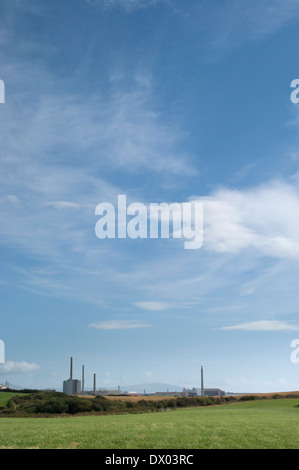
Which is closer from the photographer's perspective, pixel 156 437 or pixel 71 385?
pixel 156 437

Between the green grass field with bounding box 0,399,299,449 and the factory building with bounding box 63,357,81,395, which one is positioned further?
the factory building with bounding box 63,357,81,395

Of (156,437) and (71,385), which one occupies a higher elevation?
(156,437)

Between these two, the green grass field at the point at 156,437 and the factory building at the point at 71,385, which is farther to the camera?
the factory building at the point at 71,385

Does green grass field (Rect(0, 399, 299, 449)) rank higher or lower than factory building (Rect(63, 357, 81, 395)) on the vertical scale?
higher

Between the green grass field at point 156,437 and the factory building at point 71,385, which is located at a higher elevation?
the green grass field at point 156,437
